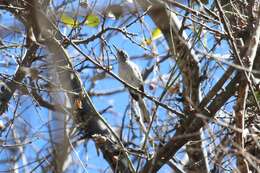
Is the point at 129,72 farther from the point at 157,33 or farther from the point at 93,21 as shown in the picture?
the point at 93,21

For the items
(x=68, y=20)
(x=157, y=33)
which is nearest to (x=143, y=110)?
(x=157, y=33)

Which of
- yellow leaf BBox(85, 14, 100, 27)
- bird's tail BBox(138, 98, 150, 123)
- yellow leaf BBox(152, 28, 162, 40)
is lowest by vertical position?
bird's tail BBox(138, 98, 150, 123)

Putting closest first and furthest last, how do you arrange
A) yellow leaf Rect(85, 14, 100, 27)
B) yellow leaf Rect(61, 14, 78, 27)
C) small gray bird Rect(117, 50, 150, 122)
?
yellow leaf Rect(61, 14, 78, 27) → yellow leaf Rect(85, 14, 100, 27) → small gray bird Rect(117, 50, 150, 122)

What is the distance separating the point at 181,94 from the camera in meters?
3.24

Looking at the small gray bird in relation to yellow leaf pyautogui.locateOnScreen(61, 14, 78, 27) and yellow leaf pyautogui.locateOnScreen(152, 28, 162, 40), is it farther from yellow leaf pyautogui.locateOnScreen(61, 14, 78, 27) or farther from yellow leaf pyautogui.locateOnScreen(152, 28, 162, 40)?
yellow leaf pyautogui.locateOnScreen(61, 14, 78, 27)

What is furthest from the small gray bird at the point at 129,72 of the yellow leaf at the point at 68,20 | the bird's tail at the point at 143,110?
the yellow leaf at the point at 68,20

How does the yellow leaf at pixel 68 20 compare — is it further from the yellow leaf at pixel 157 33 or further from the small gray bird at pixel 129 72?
the small gray bird at pixel 129 72

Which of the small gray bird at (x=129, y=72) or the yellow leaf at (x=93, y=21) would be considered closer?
the yellow leaf at (x=93, y=21)

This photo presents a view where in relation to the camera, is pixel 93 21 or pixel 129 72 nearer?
pixel 93 21

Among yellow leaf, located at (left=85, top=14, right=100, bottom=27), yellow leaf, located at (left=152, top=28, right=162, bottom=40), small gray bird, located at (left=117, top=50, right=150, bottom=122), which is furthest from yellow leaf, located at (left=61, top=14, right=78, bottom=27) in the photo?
small gray bird, located at (left=117, top=50, right=150, bottom=122)

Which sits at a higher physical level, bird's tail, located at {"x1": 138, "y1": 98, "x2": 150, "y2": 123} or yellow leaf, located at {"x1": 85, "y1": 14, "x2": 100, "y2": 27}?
yellow leaf, located at {"x1": 85, "y1": 14, "x2": 100, "y2": 27}

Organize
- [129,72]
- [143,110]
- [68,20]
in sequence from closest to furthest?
[68,20] → [143,110] → [129,72]

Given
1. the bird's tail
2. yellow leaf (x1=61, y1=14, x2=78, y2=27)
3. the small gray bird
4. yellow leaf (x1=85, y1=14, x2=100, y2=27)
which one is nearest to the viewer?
yellow leaf (x1=61, y1=14, x2=78, y2=27)

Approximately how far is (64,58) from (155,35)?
37.0 inches
